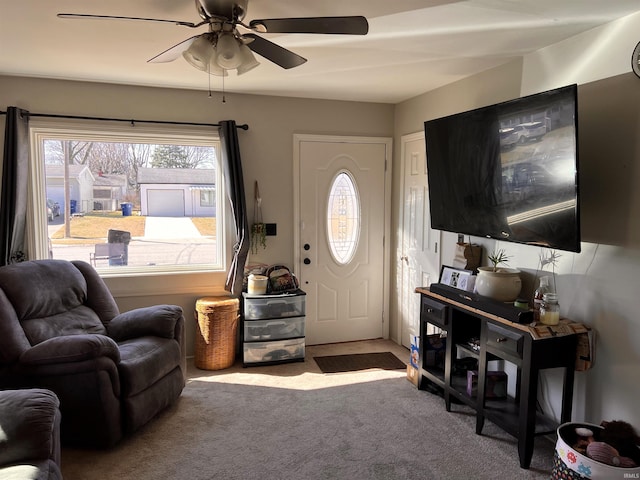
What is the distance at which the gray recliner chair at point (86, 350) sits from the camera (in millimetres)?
2580

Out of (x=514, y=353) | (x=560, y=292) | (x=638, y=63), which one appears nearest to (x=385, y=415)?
(x=514, y=353)

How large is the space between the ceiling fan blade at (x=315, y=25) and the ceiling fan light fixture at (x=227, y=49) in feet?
0.35

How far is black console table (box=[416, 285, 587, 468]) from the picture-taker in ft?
8.17

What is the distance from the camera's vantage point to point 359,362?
4.13m

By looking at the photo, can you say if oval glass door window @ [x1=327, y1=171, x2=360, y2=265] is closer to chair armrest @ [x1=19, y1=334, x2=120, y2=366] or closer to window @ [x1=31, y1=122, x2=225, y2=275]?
window @ [x1=31, y1=122, x2=225, y2=275]

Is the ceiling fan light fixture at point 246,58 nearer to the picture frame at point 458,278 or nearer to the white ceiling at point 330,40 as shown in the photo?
the white ceiling at point 330,40

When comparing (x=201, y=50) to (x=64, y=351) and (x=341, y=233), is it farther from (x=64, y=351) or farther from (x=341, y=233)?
(x=341, y=233)

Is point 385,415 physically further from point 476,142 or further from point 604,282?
point 476,142

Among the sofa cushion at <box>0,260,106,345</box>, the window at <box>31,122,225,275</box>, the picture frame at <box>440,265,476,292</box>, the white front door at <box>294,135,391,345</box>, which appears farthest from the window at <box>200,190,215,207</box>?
the picture frame at <box>440,265,476,292</box>

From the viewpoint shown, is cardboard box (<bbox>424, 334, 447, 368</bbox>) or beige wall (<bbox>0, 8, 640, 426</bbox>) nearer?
beige wall (<bbox>0, 8, 640, 426</bbox>)

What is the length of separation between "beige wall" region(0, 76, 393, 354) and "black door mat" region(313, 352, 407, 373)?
3.34ft

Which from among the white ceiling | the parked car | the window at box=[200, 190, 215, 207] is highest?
the white ceiling

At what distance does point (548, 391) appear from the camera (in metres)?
2.88

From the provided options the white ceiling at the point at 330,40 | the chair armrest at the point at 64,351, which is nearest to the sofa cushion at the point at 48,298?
the chair armrest at the point at 64,351
